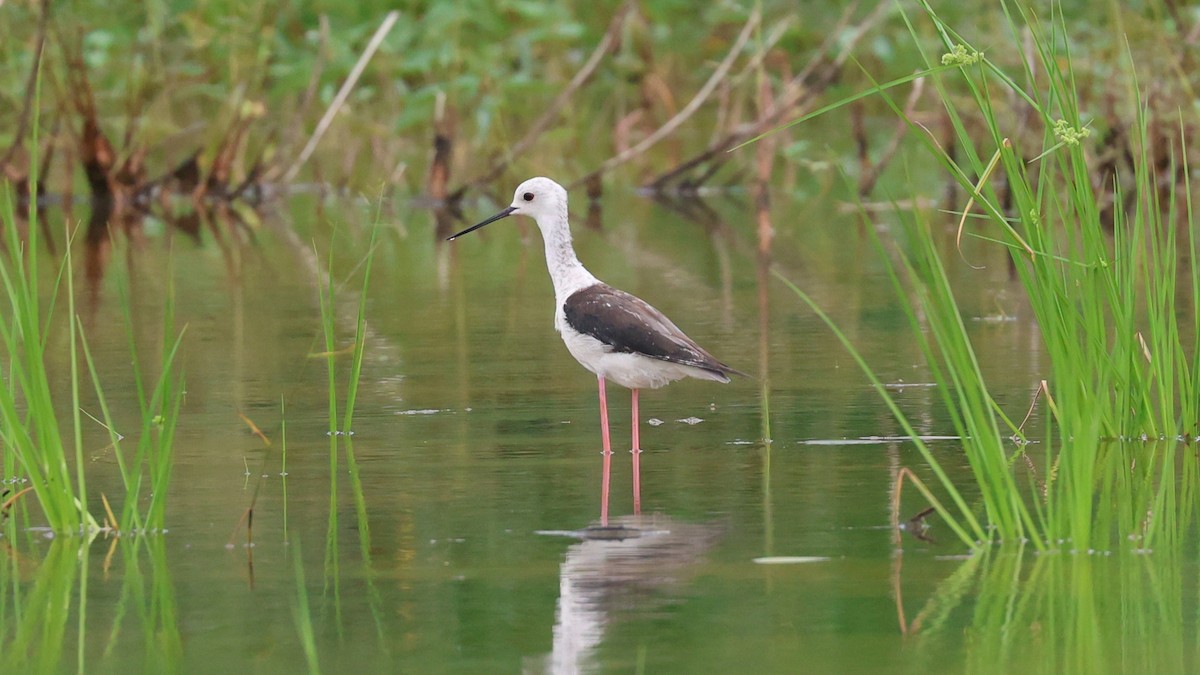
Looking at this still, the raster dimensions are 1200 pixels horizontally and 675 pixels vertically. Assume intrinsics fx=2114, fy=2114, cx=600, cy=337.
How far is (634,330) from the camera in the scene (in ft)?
20.4

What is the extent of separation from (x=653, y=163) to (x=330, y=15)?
3761 millimetres

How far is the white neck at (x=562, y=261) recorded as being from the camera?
268 inches

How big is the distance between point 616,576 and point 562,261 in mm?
2525

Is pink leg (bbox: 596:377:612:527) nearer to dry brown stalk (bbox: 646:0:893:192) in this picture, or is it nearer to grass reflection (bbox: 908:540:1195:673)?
grass reflection (bbox: 908:540:1195:673)

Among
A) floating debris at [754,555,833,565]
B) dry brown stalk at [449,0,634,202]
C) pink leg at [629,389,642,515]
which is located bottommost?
floating debris at [754,555,833,565]

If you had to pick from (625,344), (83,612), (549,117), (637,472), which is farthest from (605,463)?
(549,117)

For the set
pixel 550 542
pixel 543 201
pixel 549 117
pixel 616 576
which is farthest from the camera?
pixel 549 117

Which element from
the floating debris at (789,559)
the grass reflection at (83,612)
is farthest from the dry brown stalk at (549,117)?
the floating debris at (789,559)

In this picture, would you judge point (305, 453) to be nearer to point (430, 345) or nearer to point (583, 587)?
point (583, 587)

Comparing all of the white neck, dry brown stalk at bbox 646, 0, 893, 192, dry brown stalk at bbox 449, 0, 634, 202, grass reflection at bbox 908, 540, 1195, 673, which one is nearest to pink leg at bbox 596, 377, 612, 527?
the white neck

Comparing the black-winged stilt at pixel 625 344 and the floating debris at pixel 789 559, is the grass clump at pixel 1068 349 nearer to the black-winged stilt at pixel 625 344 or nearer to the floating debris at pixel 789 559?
the floating debris at pixel 789 559

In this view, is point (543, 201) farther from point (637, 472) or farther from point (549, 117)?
point (549, 117)

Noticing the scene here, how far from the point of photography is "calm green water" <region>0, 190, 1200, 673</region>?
3.99 meters

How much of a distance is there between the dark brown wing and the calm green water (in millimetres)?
269
